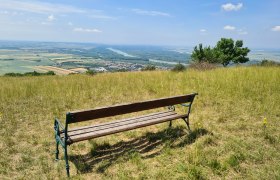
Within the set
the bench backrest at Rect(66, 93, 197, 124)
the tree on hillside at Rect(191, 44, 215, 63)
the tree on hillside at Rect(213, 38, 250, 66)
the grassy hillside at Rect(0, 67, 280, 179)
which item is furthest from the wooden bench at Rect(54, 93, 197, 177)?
the tree on hillside at Rect(213, 38, 250, 66)

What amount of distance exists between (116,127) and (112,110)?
1.79ft

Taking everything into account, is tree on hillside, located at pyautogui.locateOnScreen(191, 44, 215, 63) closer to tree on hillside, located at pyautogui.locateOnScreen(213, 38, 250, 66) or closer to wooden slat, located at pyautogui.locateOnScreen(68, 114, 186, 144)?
tree on hillside, located at pyautogui.locateOnScreen(213, 38, 250, 66)

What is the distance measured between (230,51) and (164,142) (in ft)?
121

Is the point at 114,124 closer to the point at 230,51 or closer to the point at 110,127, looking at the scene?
the point at 110,127

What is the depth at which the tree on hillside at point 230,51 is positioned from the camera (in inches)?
1497

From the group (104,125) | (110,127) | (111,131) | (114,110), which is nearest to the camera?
(114,110)

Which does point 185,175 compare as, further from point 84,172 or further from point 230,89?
point 230,89

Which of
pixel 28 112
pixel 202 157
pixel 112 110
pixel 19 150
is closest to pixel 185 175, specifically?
pixel 202 157

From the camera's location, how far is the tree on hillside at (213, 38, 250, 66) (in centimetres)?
3803

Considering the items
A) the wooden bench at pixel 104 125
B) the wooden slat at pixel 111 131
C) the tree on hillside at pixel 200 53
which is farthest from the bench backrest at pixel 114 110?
the tree on hillside at pixel 200 53

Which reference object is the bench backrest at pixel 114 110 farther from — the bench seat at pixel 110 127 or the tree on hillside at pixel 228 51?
the tree on hillside at pixel 228 51

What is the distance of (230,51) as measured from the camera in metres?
38.4

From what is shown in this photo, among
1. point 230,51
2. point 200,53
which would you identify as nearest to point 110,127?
point 200,53

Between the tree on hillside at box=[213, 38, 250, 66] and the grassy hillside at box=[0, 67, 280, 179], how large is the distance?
30909mm
